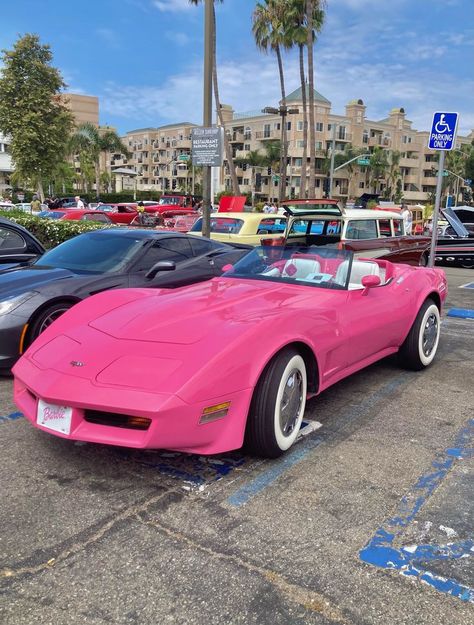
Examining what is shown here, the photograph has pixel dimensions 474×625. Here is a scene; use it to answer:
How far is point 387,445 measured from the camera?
11.7 feet

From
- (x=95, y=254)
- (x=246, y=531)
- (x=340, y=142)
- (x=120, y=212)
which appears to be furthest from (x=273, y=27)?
(x=340, y=142)

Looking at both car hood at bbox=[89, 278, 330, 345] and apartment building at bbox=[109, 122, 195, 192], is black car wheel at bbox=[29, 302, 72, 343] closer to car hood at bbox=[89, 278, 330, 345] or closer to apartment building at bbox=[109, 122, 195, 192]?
car hood at bbox=[89, 278, 330, 345]

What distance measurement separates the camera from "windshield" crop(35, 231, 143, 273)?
5.85 metres

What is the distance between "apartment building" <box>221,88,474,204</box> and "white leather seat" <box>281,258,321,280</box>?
64009mm

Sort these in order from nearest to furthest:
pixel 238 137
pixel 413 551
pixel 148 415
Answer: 1. pixel 413 551
2. pixel 148 415
3. pixel 238 137

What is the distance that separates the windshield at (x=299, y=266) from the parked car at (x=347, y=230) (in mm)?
4226

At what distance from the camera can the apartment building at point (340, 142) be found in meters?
70.2

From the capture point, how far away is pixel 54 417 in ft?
9.73

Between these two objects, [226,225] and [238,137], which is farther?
[238,137]

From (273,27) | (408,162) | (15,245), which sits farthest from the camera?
(408,162)

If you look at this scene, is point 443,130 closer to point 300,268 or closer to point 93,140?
point 300,268

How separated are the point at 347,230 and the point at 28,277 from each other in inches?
246

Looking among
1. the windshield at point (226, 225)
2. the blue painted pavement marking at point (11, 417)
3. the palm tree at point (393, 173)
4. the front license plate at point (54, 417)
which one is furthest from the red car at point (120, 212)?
the palm tree at point (393, 173)

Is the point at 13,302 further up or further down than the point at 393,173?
further down
